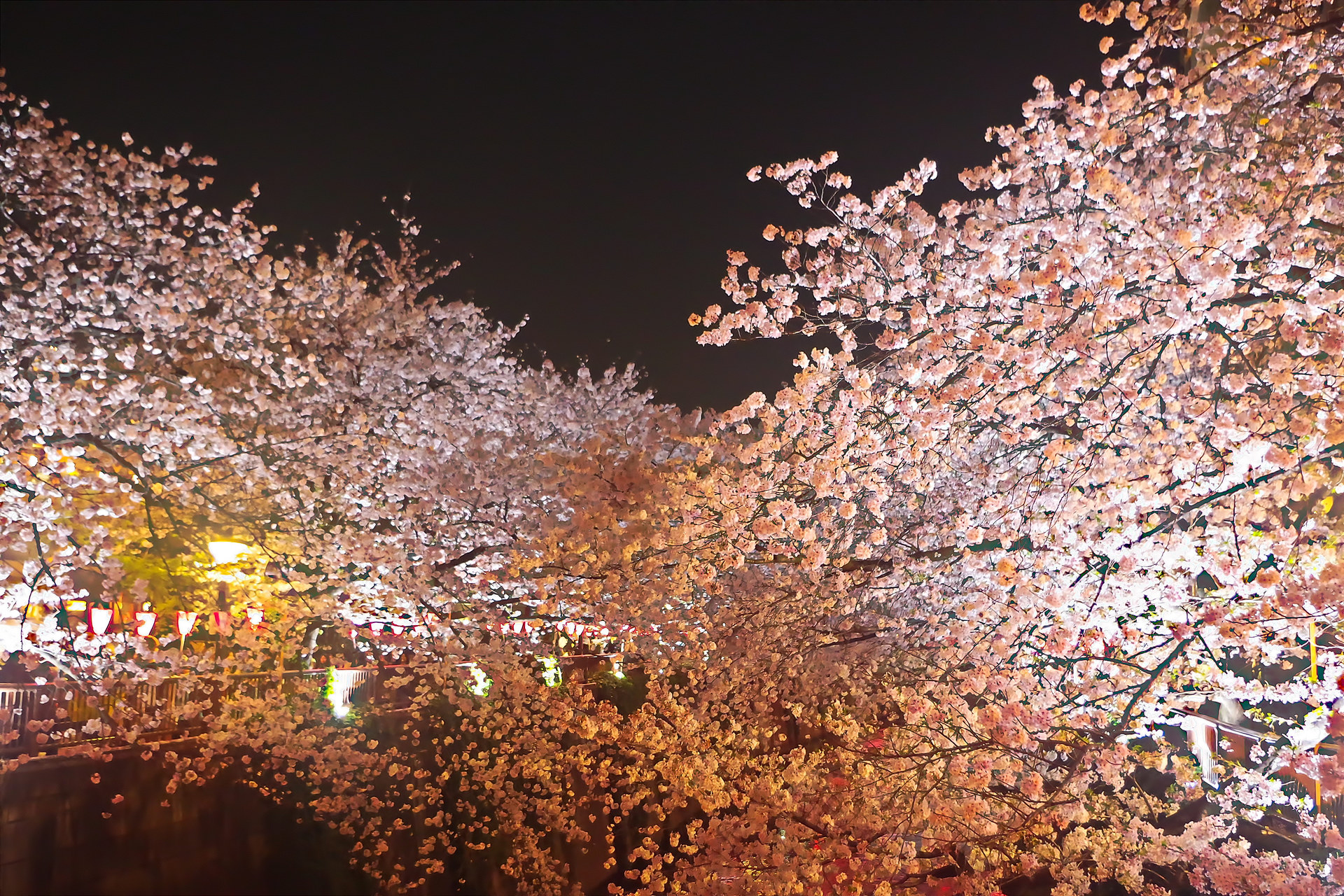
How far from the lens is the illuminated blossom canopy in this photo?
5980 millimetres

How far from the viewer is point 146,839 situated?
1272cm

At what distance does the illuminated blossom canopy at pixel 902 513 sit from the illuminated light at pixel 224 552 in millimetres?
404

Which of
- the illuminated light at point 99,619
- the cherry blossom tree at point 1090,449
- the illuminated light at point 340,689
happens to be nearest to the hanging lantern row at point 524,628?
the illuminated light at point 340,689

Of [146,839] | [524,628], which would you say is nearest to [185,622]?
[146,839]

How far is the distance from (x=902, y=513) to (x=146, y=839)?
12.8 meters

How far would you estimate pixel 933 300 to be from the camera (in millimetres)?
7766

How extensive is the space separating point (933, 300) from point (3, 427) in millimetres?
12398

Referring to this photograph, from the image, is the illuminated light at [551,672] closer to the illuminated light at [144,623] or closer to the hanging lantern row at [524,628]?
the hanging lantern row at [524,628]

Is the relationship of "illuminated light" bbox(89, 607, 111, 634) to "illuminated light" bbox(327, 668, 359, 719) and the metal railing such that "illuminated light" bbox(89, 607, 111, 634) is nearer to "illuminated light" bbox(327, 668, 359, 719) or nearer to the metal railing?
the metal railing

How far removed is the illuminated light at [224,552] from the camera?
37.6 feet

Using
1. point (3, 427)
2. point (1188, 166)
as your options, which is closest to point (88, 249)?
point (3, 427)

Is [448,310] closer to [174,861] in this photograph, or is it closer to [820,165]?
[174,861]

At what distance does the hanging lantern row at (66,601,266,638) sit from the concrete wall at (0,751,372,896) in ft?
7.23

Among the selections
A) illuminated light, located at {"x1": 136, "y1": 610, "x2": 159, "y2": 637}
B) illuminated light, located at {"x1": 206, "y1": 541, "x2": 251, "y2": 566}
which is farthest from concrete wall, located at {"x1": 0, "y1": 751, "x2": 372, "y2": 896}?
illuminated light, located at {"x1": 206, "y1": 541, "x2": 251, "y2": 566}
